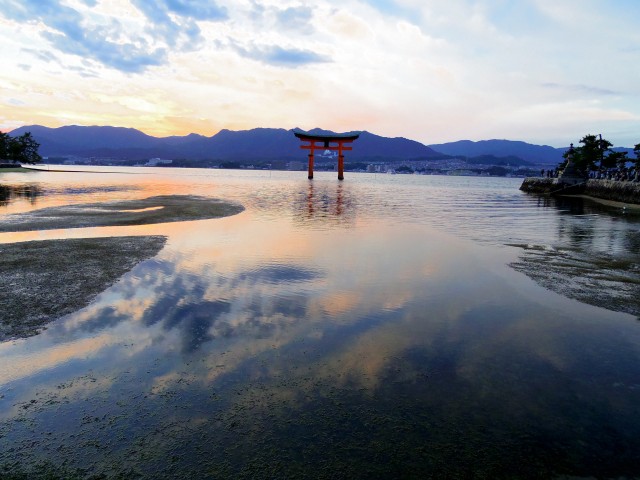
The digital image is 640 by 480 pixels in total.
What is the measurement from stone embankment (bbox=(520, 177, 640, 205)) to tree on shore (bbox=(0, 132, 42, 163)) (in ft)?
364

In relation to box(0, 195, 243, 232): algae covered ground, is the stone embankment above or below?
above

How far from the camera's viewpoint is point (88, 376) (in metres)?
5.82

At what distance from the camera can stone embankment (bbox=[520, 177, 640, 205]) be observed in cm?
4085

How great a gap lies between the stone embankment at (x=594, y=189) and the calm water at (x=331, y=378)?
122ft

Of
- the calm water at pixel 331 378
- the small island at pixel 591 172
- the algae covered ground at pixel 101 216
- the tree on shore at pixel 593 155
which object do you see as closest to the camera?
the calm water at pixel 331 378

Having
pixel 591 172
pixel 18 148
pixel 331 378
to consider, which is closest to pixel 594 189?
pixel 591 172

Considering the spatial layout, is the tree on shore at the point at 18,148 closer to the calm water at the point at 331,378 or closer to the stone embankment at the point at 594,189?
the calm water at the point at 331,378

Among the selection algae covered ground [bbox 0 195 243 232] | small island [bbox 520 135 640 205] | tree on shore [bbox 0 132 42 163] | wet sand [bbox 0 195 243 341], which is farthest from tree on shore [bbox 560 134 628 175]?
tree on shore [bbox 0 132 42 163]

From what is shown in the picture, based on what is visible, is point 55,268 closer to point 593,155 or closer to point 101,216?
point 101,216

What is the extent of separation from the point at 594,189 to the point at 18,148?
117m

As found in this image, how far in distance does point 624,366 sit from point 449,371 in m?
3.06

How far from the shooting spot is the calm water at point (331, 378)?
13.9ft

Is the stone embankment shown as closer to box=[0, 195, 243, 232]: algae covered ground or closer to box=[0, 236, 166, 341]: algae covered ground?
box=[0, 195, 243, 232]: algae covered ground

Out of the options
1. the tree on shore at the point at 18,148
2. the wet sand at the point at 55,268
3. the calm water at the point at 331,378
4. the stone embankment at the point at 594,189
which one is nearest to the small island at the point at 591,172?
the stone embankment at the point at 594,189
